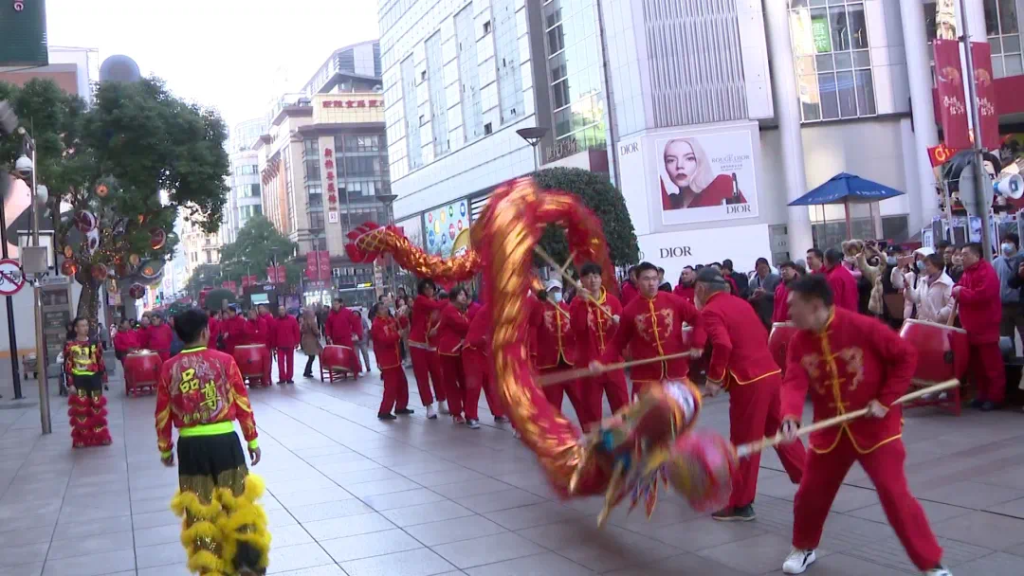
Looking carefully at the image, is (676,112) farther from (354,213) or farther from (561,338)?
(354,213)

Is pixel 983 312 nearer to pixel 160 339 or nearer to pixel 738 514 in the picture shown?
pixel 738 514

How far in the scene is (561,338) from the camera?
8.81 m

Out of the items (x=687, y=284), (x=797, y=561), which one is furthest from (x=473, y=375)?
(x=797, y=561)

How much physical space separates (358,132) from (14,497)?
82546 mm

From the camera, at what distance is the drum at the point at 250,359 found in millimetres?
19203

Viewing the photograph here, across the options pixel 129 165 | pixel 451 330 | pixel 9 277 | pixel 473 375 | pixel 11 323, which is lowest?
pixel 473 375

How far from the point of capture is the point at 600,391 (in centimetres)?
830

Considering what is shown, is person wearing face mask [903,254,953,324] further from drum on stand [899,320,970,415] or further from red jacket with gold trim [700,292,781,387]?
red jacket with gold trim [700,292,781,387]

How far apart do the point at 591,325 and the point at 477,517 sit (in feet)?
7.51

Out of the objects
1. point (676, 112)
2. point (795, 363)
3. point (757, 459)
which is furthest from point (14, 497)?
point (676, 112)

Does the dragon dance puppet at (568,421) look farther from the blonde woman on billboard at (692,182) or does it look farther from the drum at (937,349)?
the blonde woman on billboard at (692,182)

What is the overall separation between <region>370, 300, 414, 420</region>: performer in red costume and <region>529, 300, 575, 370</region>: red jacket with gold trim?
4.06 metres

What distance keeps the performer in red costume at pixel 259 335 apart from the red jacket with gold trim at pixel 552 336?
12.0 m

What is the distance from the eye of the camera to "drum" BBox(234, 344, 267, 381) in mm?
19203
